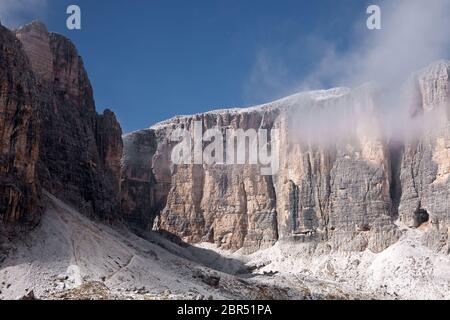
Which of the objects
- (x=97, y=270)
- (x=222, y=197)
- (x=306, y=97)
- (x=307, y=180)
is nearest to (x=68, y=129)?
(x=97, y=270)

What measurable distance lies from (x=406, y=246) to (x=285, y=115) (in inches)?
1604

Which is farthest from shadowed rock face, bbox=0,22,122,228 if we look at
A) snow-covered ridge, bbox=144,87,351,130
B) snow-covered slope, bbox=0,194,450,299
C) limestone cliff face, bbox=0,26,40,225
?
snow-covered ridge, bbox=144,87,351,130

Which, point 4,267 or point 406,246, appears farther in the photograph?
point 406,246

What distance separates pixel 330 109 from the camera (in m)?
135

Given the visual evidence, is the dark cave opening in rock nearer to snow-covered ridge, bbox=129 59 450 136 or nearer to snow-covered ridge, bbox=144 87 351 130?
snow-covered ridge, bbox=129 59 450 136

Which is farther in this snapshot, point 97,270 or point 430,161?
point 430,161

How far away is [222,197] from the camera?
144125 mm

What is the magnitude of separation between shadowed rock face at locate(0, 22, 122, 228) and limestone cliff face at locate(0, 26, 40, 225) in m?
0.11

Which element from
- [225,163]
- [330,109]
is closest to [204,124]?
[225,163]

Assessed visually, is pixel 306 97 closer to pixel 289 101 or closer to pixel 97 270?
pixel 289 101

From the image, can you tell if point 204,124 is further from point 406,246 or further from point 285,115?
point 406,246

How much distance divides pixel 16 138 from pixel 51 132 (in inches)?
771

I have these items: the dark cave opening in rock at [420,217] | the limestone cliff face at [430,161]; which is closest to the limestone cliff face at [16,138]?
the limestone cliff face at [430,161]

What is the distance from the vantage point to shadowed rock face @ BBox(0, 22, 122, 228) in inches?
3019
